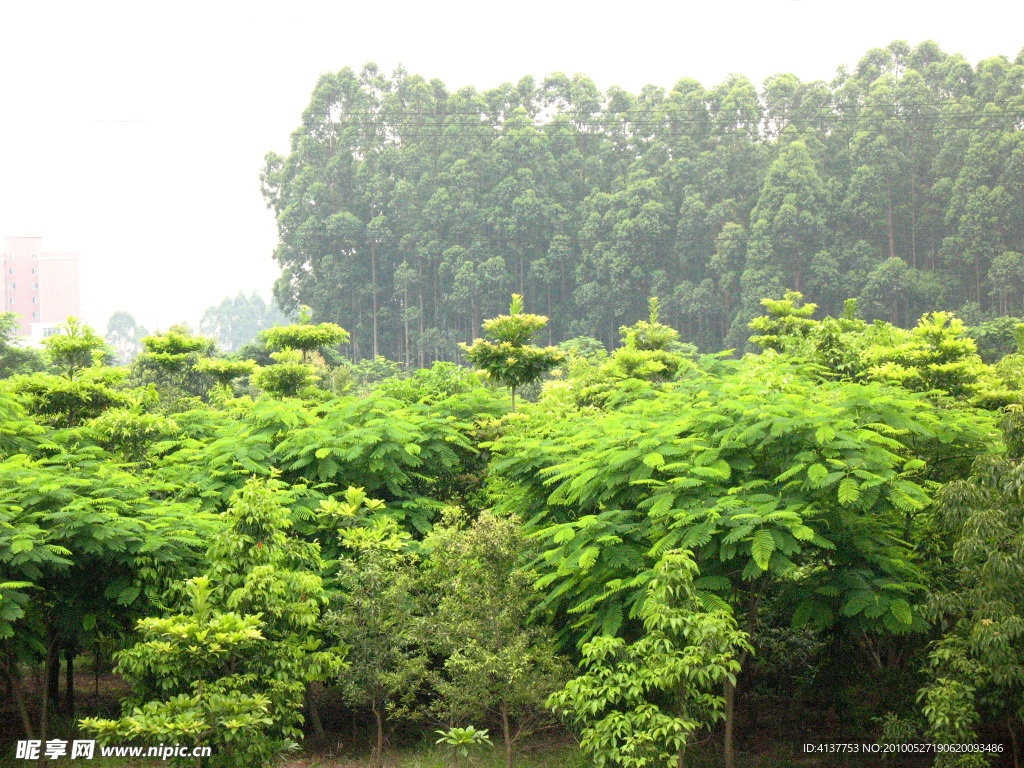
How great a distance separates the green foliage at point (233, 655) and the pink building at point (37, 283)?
10324 centimetres

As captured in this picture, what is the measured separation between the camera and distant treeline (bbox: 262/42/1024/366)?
1789 inches

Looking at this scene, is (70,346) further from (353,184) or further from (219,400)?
(353,184)

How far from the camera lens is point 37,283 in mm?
101375

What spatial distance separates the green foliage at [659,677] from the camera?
7379 mm

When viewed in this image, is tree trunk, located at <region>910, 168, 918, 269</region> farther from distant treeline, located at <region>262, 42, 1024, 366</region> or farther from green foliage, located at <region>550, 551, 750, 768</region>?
green foliage, located at <region>550, 551, 750, 768</region>

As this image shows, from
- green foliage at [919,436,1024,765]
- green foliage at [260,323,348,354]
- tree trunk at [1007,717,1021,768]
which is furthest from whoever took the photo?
green foliage at [260,323,348,354]

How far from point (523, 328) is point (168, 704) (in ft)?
28.1

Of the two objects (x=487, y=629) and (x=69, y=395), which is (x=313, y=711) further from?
(x=69, y=395)

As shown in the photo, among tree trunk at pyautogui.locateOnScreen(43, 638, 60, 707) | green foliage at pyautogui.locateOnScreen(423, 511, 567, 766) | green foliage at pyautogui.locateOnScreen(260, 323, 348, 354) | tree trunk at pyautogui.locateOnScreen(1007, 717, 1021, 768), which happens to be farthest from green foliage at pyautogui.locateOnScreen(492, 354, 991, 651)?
green foliage at pyautogui.locateOnScreen(260, 323, 348, 354)

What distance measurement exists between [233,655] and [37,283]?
108691 mm

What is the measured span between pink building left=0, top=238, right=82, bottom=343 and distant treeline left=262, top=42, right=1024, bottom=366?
59.7 m

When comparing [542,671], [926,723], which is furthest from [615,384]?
[926,723]

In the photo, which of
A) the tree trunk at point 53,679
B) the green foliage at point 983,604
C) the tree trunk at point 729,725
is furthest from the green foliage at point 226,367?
the green foliage at point 983,604

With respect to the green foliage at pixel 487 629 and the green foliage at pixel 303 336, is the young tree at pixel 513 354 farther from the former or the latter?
the green foliage at pixel 487 629
